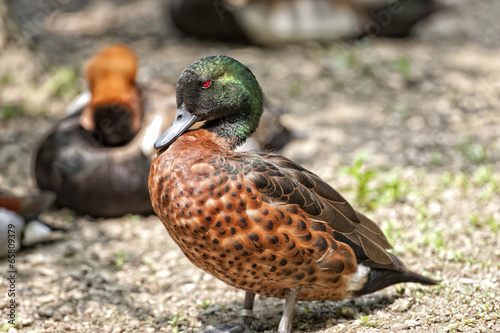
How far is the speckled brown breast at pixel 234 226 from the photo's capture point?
2.66 meters

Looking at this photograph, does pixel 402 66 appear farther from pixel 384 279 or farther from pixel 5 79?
pixel 384 279

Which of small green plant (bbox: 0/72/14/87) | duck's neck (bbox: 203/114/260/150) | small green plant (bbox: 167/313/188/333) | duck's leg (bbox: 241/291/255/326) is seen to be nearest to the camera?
duck's neck (bbox: 203/114/260/150)

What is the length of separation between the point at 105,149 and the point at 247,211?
98.4 inches

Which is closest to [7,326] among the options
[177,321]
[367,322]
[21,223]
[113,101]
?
[177,321]

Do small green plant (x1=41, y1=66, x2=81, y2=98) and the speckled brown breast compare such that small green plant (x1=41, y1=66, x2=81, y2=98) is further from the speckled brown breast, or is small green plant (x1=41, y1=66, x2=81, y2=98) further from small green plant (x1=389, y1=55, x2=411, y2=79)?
the speckled brown breast

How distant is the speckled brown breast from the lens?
266 centimetres

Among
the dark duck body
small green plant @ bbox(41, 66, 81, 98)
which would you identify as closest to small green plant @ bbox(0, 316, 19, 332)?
the dark duck body

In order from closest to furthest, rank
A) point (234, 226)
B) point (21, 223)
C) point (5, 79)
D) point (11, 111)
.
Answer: point (234, 226) → point (21, 223) → point (11, 111) → point (5, 79)

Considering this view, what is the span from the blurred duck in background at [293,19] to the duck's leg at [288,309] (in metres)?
5.22

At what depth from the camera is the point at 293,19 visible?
7.69m

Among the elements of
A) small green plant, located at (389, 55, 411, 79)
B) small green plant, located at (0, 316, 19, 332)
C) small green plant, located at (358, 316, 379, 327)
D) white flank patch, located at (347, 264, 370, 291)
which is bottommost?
small green plant, located at (0, 316, 19, 332)

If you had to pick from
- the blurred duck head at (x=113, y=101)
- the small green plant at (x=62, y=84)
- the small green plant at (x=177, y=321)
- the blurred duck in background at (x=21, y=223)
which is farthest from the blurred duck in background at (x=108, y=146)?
the small green plant at (x=177, y=321)

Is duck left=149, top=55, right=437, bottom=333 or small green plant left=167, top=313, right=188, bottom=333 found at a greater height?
duck left=149, top=55, right=437, bottom=333

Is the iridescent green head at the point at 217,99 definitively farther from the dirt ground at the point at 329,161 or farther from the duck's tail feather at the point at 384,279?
the dirt ground at the point at 329,161
